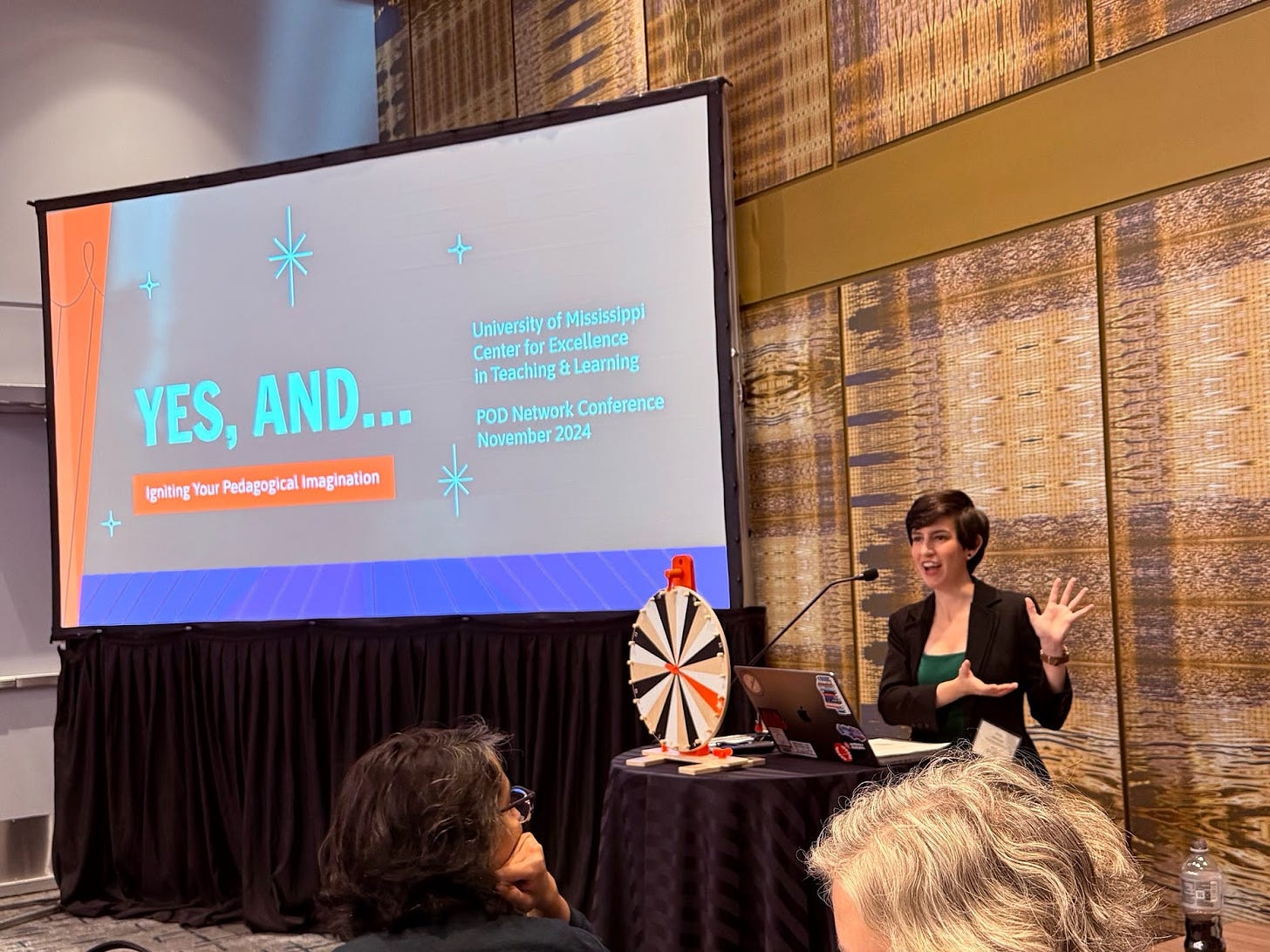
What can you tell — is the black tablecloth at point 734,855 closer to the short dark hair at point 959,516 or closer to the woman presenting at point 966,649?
the woman presenting at point 966,649

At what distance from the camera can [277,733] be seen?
5125mm

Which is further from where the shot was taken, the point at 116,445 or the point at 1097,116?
the point at 116,445

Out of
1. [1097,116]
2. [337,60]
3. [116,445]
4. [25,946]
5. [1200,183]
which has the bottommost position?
[25,946]

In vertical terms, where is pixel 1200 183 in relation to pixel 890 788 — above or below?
above

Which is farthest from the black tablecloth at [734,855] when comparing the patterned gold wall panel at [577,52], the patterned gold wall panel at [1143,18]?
the patterned gold wall panel at [577,52]

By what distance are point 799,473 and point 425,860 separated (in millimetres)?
2997

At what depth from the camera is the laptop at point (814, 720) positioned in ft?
9.04

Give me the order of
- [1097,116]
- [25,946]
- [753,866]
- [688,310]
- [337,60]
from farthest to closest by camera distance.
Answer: [337,60] → [25,946] → [688,310] → [1097,116] → [753,866]

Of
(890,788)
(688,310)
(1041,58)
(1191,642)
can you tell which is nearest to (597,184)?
(688,310)

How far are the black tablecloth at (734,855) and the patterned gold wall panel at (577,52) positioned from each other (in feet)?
9.74

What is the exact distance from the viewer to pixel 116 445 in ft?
18.0

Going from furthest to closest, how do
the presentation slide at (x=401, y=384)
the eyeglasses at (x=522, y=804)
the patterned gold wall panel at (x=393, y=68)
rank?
the patterned gold wall panel at (x=393, y=68) < the presentation slide at (x=401, y=384) < the eyeglasses at (x=522, y=804)

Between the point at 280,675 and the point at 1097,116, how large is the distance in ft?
11.6

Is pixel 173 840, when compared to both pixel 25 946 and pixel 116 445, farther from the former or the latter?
pixel 116 445
